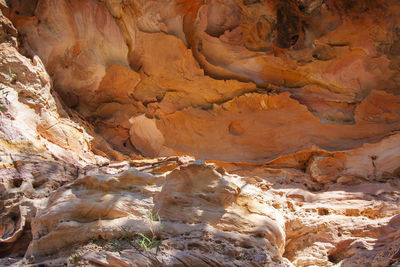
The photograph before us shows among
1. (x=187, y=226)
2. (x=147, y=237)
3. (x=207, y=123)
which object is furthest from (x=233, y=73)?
(x=147, y=237)

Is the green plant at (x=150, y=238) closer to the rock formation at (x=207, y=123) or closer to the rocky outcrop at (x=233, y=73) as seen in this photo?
the rock formation at (x=207, y=123)

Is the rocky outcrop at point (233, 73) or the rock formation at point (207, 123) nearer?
the rock formation at point (207, 123)

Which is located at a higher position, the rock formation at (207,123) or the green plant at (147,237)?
the rock formation at (207,123)

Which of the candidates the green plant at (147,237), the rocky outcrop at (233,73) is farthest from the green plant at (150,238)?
the rocky outcrop at (233,73)

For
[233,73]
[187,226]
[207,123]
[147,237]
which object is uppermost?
[233,73]

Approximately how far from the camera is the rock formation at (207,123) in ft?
8.36

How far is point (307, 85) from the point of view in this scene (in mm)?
5117

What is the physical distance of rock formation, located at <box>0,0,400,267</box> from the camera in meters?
2.55

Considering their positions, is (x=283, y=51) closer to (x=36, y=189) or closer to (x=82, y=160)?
(x=82, y=160)

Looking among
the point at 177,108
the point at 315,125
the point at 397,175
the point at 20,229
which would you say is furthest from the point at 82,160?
the point at 397,175

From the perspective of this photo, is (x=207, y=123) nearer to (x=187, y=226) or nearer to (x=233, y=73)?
(x=233, y=73)

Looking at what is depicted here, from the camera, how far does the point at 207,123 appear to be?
16.8 ft

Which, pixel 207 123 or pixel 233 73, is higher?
pixel 233 73

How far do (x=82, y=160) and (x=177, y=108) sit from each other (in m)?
1.73
